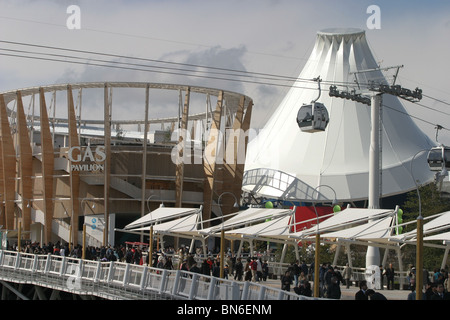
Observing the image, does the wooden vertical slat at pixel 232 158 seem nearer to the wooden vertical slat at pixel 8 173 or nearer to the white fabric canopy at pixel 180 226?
the wooden vertical slat at pixel 8 173

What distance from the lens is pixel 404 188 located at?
6172 cm

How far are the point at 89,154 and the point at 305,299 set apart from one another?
132ft

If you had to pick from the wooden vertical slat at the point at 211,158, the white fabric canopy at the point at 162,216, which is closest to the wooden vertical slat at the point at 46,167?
the wooden vertical slat at the point at 211,158

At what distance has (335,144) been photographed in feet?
213

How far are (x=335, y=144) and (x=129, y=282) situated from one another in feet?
142

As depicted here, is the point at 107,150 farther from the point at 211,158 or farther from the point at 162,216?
the point at 162,216

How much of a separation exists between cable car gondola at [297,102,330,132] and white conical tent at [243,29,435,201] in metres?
25.7

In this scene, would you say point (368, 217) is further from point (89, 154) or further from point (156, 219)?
point (89, 154)

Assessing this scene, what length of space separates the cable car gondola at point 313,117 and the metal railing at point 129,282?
11.8m

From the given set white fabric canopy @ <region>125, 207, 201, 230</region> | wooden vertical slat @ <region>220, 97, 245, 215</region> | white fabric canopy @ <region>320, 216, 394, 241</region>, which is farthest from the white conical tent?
white fabric canopy @ <region>320, 216, 394, 241</region>

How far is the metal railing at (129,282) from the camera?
18.4 metres

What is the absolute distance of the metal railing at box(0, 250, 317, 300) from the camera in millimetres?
18375

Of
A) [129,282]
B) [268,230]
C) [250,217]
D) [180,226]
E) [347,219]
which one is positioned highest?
[347,219]

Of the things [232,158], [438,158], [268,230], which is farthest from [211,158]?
[438,158]
